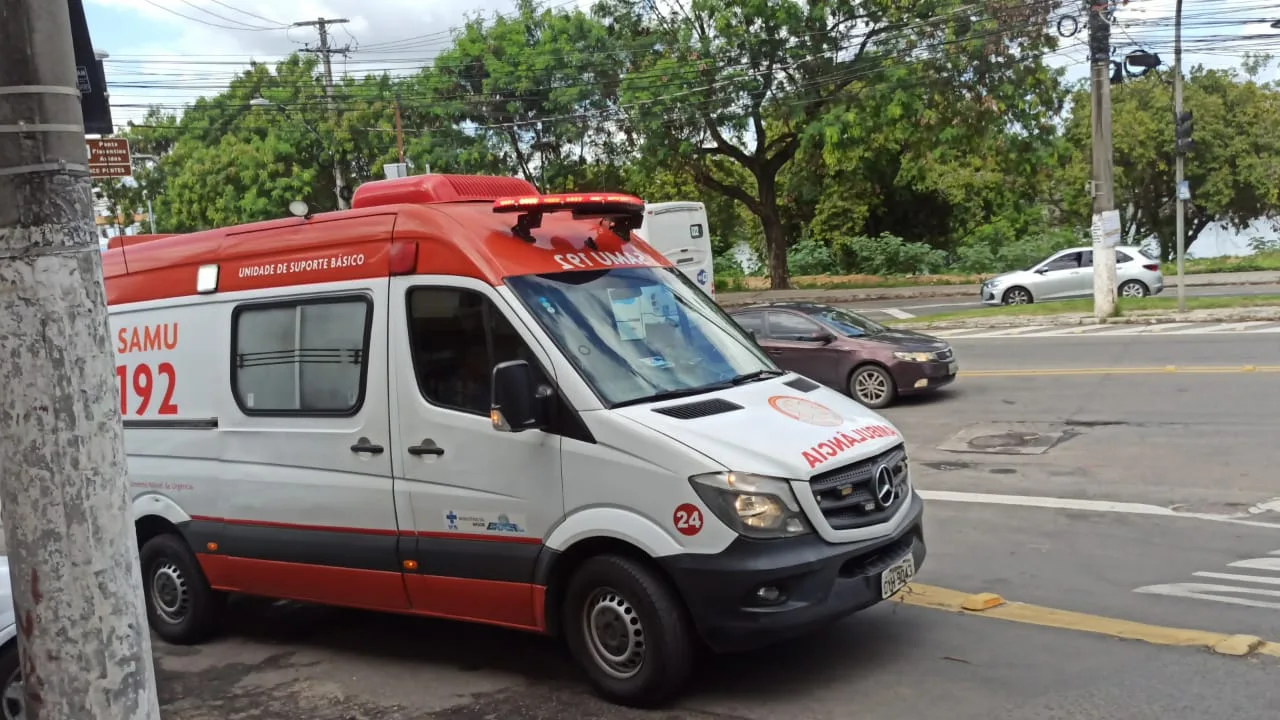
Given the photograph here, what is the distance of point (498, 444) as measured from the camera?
546 centimetres

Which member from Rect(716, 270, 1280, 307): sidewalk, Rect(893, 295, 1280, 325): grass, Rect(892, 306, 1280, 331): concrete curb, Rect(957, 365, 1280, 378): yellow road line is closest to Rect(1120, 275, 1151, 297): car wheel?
Rect(893, 295, 1280, 325): grass

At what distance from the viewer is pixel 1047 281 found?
28562 mm

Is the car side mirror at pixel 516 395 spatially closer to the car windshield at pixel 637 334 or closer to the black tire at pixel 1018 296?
the car windshield at pixel 637 334

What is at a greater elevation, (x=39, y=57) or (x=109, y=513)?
(x=39, y=57)

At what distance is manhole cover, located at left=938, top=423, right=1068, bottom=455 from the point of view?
37.1 feet

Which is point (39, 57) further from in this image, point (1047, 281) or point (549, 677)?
point (1047, 281)

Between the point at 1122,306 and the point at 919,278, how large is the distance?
17.6 metres

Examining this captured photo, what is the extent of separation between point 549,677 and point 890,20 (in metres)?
29.3

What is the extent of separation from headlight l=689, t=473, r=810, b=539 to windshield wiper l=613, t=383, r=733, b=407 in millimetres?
566

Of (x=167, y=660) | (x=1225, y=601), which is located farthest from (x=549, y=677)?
(x=1225, y=601)

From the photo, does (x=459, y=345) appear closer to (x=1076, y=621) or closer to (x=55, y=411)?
(x=55, y=411)

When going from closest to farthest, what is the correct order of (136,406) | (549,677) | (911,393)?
(549,677) → (136,406) → (911,393)

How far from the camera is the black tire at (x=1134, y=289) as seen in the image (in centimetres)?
2789

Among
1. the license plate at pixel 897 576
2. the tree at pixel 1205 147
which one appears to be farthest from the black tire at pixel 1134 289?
the license plate at pixel 897 576
